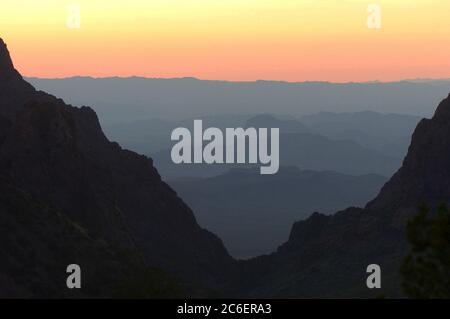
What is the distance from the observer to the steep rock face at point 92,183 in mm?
139875

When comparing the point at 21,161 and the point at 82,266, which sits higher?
the point at 21,161

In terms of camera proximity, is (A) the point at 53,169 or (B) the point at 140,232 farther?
(B) the point at 140,232

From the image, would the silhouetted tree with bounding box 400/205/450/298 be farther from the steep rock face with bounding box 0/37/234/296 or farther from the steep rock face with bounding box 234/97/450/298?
the steep rock face with bounding box 234/97/450/298

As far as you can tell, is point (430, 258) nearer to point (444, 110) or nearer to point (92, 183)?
point (92, 183)

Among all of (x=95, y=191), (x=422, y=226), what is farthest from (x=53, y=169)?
(x=422, y=226)

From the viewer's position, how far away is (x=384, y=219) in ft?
537

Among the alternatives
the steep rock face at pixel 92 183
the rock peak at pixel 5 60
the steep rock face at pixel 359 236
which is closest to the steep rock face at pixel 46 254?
the steep rock face at pixel 92 183

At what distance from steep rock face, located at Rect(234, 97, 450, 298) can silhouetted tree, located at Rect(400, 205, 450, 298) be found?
90145mm

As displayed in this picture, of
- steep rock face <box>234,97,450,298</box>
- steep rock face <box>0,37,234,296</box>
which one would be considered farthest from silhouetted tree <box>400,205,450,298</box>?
steep rock face <box>234,97,450,298</box>

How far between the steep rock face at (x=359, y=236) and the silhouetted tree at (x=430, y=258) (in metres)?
90.1

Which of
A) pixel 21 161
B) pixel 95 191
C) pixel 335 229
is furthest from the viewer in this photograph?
pixel 335 229
